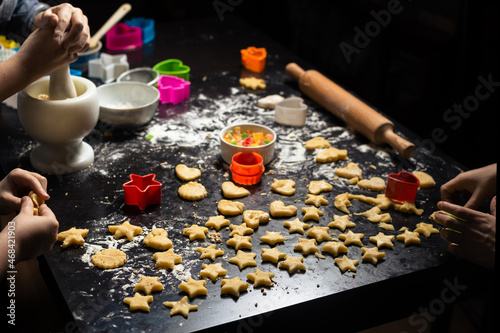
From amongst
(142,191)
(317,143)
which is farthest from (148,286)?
(317,143)

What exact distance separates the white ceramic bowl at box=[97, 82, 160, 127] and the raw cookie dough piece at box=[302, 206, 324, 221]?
82cm

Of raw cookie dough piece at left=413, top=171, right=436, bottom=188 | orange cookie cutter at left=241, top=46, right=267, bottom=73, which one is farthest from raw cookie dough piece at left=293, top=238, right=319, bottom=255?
orange cookie cutter at left=241, top=46, right=267, bottom=73

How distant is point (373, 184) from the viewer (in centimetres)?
195

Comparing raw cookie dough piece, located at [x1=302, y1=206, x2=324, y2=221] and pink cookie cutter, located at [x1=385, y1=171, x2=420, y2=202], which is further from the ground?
pink cookie cutter, located at [x1=385, y1=171, x2=420, y2=202]

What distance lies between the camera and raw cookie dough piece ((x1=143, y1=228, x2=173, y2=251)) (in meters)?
1.59

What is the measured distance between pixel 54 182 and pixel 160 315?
2.53 feet

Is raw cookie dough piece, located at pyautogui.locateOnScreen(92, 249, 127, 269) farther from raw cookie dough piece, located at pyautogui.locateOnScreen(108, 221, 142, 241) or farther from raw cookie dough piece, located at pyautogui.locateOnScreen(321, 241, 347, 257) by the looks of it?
raw cookie dough piece, located at pyautogui.locateOnScreen(321, 241, 347, 257)

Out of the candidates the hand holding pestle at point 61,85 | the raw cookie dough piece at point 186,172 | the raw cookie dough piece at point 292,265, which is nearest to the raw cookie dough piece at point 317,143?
the raw cookie dough piece at point 186,172

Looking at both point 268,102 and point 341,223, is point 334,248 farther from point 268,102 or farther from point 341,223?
point 268,102

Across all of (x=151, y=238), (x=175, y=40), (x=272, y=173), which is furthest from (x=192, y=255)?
(x=175, y=40)

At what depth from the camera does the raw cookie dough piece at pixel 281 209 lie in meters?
1.76

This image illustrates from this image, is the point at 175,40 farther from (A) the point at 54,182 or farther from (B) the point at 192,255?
(B) the point at 192,255

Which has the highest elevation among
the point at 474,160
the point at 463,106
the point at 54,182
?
the point at 54,182

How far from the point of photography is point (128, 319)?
1345mm
